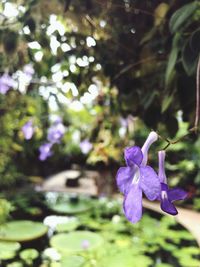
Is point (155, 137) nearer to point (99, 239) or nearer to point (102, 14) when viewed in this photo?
point (102, 14)

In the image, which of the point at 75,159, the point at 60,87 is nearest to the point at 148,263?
the point at 60,87

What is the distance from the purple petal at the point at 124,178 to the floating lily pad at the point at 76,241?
3.27ft

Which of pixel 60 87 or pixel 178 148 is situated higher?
pixel 60 87

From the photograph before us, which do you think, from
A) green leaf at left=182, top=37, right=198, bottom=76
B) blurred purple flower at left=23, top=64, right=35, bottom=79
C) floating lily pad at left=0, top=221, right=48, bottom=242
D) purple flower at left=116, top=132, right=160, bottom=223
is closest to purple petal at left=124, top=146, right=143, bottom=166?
purple flower at left=116, top=132, right=160, bottom=223

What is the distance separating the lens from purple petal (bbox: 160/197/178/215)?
1.52 ft

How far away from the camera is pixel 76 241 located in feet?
5.06

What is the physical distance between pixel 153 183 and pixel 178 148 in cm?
246

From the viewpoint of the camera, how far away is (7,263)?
4.22 ft

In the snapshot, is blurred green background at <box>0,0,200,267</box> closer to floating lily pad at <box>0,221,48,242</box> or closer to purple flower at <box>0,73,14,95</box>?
purple flower at <box>0,73,14,95</box>

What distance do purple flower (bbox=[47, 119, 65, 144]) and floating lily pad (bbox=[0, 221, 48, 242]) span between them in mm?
355

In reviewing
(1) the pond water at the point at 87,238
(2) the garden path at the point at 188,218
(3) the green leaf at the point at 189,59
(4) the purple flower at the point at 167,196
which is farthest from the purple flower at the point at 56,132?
(4) the purple flower at the point at 167,196

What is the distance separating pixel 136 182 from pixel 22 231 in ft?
4.12

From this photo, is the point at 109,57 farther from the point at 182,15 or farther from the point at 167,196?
the point at 167,196

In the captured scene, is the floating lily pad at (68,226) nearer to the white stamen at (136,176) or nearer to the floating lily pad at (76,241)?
the floating lily pad at (76,241)
